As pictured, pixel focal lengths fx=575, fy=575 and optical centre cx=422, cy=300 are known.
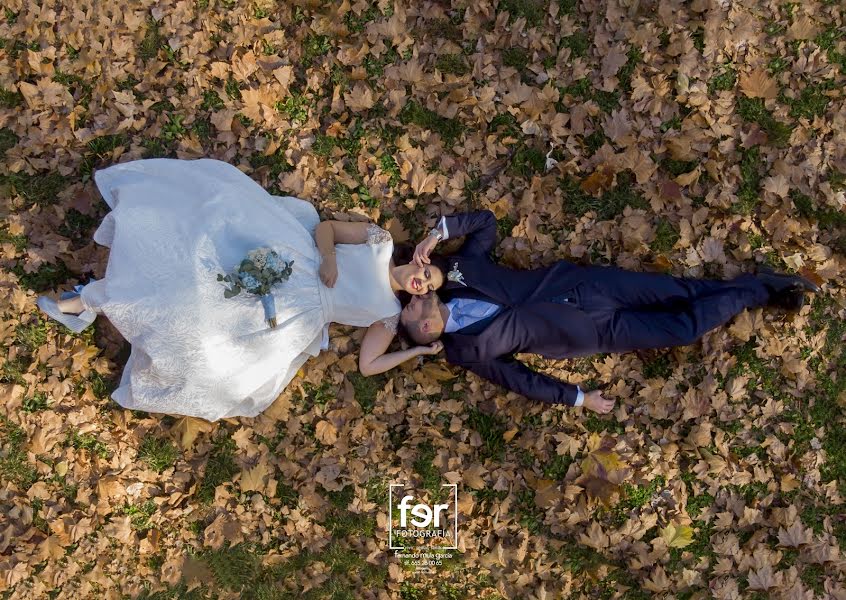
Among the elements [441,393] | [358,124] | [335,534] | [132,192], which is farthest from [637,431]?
[132,192]

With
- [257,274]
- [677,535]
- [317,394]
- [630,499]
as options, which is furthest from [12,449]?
[677,535]

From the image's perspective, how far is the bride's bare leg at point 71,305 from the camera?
15.8ft

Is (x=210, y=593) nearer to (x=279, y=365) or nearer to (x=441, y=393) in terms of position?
(x=279, y=365)

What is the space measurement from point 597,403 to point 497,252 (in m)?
1.63

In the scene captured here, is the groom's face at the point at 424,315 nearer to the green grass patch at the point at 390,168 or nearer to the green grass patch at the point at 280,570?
the green grass patch at the point at 390,168

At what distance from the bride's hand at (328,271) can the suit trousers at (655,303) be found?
1.92 m

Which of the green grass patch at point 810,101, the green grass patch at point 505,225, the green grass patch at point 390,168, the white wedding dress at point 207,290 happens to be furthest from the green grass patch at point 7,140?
the green grass patch at point 810,101

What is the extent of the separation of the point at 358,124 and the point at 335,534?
381cm

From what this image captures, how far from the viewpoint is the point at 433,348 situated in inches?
197

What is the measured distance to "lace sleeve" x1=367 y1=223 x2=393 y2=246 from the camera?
488cm

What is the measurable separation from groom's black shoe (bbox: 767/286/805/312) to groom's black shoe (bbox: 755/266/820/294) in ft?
Answer: 0.09

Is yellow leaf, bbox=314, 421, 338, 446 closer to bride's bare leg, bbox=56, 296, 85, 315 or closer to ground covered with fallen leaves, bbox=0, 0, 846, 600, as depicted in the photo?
ground covered with fallen leaves, bbox=0, 0, 846, 600

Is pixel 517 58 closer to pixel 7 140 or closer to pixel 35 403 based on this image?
pixel 7 140

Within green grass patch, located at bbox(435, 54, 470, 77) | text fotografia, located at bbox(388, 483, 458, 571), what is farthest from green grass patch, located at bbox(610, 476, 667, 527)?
green grass patch, located at bbox(435, 54, 470, 77)
